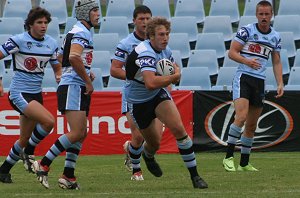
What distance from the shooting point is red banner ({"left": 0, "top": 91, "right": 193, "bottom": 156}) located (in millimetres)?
15812

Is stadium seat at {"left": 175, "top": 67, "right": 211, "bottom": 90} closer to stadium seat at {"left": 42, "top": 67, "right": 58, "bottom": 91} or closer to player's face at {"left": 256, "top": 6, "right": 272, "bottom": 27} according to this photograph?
stadium seat at {"left": 42, "top": 67, "right": 58, "bottom": 91}

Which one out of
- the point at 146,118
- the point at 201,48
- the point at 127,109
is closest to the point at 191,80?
the point at 201,48

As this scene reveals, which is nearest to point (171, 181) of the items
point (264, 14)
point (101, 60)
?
point (264, 14)

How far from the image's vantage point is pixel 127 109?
11.5 meters

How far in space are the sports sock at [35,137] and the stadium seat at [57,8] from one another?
9.46m

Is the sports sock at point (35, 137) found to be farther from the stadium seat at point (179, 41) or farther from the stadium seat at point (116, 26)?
the stadium seat at point (116, 26)

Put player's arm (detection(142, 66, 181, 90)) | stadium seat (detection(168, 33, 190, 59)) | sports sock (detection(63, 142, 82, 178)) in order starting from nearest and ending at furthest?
player's arm (detection(142, 66, 181, 90)) → sports sock (detection(63, 142, 82, 178)) → stadium seat (detection(168, 33, 190, 59))

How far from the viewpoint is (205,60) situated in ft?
62.3

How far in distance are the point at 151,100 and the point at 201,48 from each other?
32.5ft

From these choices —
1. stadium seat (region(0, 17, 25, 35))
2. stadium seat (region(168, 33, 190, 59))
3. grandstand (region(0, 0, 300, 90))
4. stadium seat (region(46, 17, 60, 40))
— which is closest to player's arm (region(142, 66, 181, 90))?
grandstand (region(0, 0, 300, 90))

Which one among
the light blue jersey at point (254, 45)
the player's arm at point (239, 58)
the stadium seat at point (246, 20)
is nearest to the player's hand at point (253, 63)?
the player's arm at point (239, 58)

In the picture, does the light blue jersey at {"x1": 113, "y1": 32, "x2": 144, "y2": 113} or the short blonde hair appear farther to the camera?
the light blue jersey at {"x1": 113, "y1": 32, "x2": 144, "y2": 113}

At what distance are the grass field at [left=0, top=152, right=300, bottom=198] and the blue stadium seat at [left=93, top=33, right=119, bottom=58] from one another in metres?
5.03

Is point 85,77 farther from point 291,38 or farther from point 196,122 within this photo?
point 291,38
